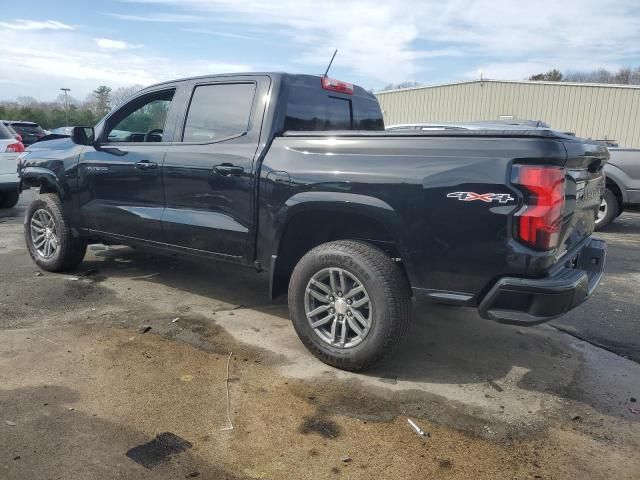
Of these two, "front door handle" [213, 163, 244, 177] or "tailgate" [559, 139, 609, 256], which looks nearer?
"tailgate" [559, 139, 609, 256]

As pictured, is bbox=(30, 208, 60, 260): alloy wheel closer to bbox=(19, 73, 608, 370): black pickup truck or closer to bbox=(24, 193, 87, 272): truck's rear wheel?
bbox=(24, 193, 87, 272): truck's rear wheel

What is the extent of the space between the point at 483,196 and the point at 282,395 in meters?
1.67

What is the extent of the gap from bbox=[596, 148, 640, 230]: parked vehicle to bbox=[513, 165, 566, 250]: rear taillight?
6724 mm

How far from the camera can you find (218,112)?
443 cm

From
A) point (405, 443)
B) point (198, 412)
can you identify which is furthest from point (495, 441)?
point (198, 412)

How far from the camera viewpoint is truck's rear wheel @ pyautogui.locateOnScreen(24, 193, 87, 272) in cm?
559

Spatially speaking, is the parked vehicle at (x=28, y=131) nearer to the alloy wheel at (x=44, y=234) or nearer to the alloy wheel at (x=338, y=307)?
the alloy wheel at (x=44, y=234)

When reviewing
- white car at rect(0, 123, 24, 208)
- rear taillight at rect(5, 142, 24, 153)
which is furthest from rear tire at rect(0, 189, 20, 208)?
rear taillight at rect(5, 142, 24, 153)

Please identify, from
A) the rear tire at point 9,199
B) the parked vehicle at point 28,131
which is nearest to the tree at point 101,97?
the parked vehicle at point 28,131

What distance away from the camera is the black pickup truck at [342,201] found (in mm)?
3064

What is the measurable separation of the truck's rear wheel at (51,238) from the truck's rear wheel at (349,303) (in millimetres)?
2951

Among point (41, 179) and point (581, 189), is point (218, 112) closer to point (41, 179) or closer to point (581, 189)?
point (41, 179)

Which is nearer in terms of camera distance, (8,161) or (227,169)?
(227,169)

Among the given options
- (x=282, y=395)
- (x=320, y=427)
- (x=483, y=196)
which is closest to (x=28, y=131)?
(x=282, y=395)
